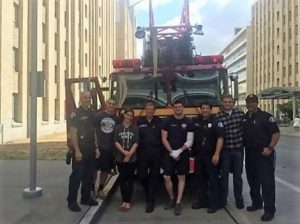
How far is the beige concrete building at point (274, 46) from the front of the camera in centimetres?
7769

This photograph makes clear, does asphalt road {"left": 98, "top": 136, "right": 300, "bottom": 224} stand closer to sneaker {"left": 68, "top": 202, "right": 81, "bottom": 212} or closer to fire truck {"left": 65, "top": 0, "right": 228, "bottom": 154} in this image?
sneaker {"left": 68, "top": 202, "right": 81, "bottom": 212}

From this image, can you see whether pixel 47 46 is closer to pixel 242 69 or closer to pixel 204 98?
pixel 204 98

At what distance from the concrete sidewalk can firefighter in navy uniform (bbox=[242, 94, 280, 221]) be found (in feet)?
8.87

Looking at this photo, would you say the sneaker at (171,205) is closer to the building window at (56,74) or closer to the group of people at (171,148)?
the group of people at (171,148)

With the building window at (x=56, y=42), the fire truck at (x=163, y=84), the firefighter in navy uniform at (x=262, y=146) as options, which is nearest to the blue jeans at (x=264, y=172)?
the firefighter in navy uniform at (x=262, y=146)

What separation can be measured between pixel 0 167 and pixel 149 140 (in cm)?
654

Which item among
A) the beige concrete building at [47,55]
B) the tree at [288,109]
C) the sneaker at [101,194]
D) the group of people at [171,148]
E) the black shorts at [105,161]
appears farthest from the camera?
the tree at [288,109]

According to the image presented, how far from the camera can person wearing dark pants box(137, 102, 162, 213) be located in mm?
7762

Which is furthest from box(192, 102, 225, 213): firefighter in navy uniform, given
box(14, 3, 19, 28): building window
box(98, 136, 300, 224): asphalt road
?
box(14, 3, 19, 28): building window

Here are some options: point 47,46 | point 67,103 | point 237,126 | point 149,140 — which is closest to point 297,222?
point 237,126

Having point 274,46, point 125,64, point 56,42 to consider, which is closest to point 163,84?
point 125,64

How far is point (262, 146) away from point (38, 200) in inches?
151

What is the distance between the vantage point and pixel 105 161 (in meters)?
8.12

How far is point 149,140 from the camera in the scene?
7.75 metres
